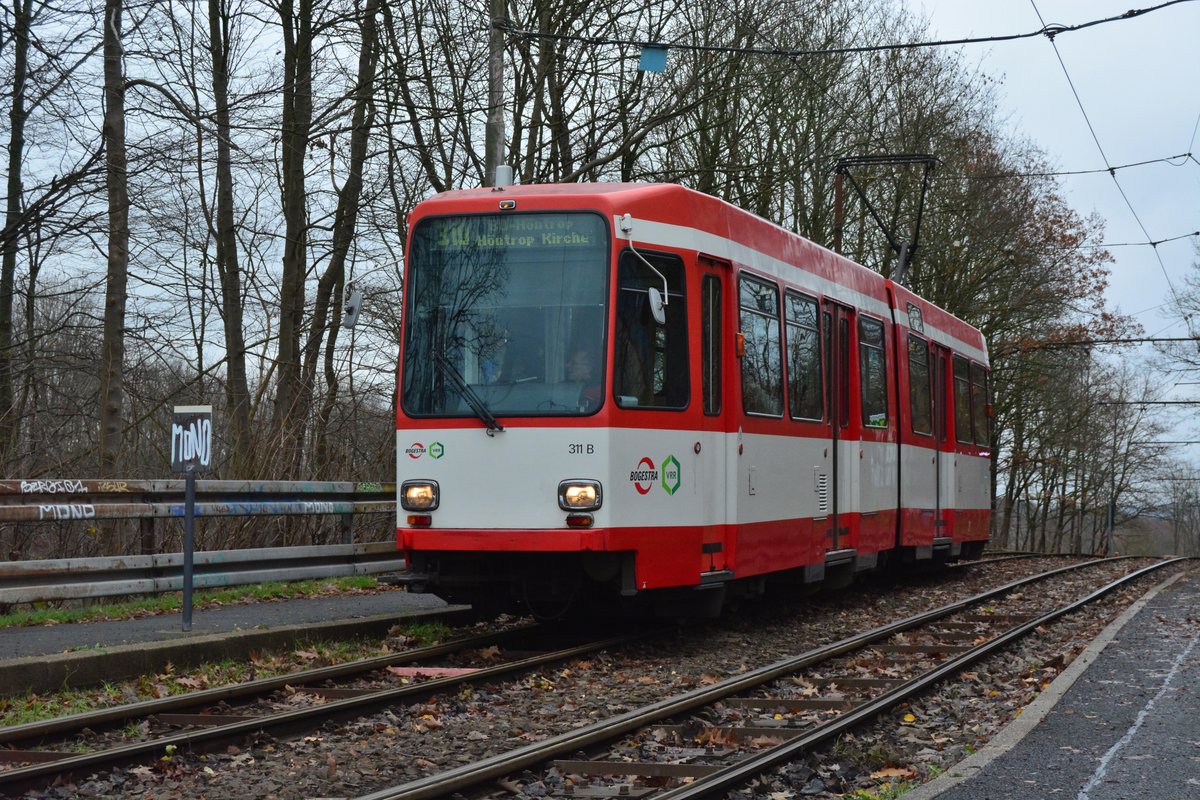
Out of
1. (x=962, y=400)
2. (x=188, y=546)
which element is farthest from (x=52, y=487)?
(x=962, y=400)

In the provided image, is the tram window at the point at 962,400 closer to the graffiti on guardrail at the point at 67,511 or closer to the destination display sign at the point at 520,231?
the destination display sign at the point at 520,231

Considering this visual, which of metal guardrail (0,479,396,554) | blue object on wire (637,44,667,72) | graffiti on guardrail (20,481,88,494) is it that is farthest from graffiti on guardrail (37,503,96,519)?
blue object on wire (637,44,667,72)

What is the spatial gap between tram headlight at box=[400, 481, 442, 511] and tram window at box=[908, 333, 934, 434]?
8161 millimetres

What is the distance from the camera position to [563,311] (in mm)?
10211

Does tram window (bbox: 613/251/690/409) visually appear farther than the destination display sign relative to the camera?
No

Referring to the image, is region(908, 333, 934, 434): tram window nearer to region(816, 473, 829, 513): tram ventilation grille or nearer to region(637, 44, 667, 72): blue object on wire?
region(816, 473, 829, 513): tram ventilation grille


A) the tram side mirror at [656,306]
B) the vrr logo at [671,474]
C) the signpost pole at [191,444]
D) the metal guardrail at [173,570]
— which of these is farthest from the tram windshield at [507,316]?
the metal guardrail at [173,570]

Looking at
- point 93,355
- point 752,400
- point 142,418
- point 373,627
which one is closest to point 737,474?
point 752,400

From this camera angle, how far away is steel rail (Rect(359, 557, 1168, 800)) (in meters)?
5.84

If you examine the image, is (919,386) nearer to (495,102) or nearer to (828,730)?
(495,102)

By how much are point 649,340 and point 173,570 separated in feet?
17.5

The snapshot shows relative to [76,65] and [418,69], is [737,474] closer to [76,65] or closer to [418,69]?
[76,65]

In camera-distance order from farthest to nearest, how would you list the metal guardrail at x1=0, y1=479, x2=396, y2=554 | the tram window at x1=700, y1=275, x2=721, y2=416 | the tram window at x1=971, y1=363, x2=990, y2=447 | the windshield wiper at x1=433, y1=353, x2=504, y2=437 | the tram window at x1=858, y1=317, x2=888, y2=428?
the tram window at x1=971, y1=363, x2=990, y2=447 → the tram window at x1=858, y1=317, x2=888, y2=428 → the metal guardrail at x1=0, y1=479, x2=396, y2=554 → the tram window at x1=700, y1=275, x2=721, y2=416 → the windshield wiper at x1=433, y1=353, x2=504, y2=437

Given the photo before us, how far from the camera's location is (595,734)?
23.2 feet
